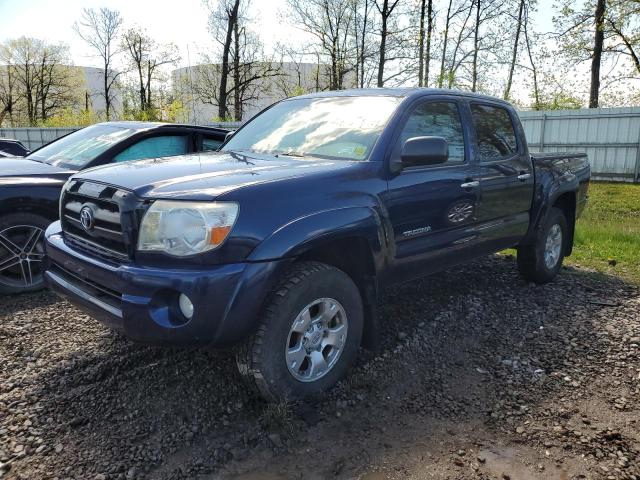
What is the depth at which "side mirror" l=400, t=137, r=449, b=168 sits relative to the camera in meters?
3.23

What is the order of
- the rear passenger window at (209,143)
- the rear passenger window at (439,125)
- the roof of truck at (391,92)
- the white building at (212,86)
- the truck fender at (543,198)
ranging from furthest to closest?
the white building at (212,86)
the rear passenger window at (209,143)
the truck fender at (543,198)
the roof of truck at (391,92)
the rear passenger window at (439,125)

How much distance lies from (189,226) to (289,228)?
0.51 meters

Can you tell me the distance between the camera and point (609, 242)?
24.5ft

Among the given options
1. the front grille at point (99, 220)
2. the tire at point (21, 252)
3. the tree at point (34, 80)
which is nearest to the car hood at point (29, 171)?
the tire at point (21, 252)

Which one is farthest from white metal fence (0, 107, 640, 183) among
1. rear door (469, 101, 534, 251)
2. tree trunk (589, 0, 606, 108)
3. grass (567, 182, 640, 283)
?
rear door (469, 101, 534, 251)

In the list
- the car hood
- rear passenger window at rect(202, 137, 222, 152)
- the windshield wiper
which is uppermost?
rear passenger window at rect(202, 137, 222, 152)

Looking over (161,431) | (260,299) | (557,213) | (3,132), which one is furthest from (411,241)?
(3,132)

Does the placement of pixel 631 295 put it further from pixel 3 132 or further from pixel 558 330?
pixel 3 132

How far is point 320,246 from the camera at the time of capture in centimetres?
290

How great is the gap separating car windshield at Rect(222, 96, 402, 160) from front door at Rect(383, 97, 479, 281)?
21cm

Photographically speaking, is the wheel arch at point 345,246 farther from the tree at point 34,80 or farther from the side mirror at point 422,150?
the tree at point 34,80

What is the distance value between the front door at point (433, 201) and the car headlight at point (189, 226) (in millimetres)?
1166

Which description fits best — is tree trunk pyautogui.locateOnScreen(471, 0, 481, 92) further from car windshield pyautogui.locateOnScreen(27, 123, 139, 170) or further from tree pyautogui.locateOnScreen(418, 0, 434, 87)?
car windshield pyautogui.locateOnScreen(27, 123, 139, 170)

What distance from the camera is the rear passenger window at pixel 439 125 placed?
12.0 ft
